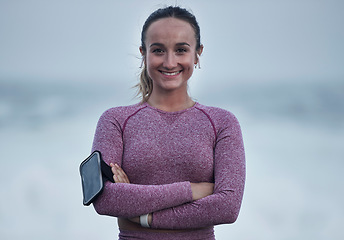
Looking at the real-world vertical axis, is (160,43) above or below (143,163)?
above

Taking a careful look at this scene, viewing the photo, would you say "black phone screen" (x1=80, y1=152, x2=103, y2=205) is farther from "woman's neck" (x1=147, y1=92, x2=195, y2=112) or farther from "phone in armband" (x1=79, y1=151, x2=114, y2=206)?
"woman's neck" (x1=147, y1=92, x2=195, y2=112)

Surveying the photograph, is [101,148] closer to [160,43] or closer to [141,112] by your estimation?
[141,112]

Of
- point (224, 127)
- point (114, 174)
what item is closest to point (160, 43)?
point (224, 127)

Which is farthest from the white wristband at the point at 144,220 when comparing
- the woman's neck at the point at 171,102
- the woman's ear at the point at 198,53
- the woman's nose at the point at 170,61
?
the woman's ear at the point at 198,53

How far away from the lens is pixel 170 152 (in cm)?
195

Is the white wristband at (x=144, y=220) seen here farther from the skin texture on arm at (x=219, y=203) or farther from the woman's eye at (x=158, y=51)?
the woman's eye at (x=158, y=51)

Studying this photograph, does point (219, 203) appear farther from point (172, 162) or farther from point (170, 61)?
point (170, 61)

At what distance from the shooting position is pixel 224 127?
2.00 m

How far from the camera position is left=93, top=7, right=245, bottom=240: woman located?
1822mm

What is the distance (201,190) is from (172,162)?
6.5 inches

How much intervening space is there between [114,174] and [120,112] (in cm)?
32

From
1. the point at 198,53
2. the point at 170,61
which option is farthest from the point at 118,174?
the point at 198,53

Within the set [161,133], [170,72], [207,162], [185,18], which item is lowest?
[207,162]

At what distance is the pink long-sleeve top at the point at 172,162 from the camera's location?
1.82 metres
